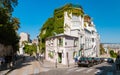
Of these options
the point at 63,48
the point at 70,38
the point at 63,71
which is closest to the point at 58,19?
the point at 70,38

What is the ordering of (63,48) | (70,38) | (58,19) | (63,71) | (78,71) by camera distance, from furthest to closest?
(58,19) → (70,38) → (63,48) → (78,71) → (63,71)

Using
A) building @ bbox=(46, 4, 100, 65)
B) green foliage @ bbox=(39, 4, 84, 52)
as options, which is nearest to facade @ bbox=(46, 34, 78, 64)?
building @ bbox=(46, 4, 100, 65)

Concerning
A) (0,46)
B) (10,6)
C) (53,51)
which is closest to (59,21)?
(53,51)

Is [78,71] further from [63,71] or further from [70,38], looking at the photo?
[70,38]

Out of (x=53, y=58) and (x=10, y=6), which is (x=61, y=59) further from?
(x=10, y=6)

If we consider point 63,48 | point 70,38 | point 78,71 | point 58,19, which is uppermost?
point 58,19

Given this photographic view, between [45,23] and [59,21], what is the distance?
31.3 feet

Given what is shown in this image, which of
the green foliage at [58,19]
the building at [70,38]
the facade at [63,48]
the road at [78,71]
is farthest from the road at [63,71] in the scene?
the green foliage at [58,19]

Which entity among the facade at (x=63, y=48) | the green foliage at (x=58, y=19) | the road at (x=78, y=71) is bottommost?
the road at (x=78, y=71)

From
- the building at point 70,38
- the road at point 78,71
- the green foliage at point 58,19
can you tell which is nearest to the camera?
the road at point 78,71

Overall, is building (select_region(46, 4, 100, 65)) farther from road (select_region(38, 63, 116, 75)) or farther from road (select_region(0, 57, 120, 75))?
road (select_region(38, 63, 116, 75))

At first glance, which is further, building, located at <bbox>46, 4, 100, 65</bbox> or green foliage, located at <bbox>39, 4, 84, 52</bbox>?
green foliage, located at <bbox>39, 4, 84, 52</bbox>

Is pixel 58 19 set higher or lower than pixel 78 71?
higher

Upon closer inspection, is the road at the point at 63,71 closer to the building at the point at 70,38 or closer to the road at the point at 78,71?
the road at the point at 78,71
